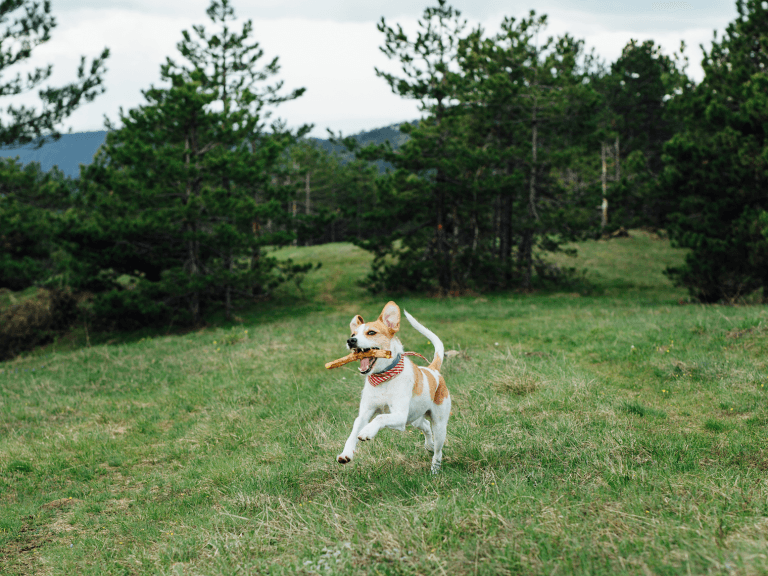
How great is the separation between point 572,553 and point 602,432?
307 cm

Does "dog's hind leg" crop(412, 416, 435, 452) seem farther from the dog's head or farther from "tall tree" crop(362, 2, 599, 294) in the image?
→ "tall tree" crop(362, 2, 599, 294)

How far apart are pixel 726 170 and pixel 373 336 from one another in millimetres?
17343

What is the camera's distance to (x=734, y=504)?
3699 millimetres

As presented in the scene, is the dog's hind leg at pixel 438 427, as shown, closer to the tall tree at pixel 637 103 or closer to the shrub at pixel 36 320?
the shrub at pixel 36 320

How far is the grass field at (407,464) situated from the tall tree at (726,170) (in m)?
6.18

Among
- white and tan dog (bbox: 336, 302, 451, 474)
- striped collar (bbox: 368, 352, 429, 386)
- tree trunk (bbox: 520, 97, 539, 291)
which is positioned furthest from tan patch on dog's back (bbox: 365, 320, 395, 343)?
tree trunk (bbox: 520, 97, 539, 291)

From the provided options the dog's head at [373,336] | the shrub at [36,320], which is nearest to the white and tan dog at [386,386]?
the dog's head at [373,336]

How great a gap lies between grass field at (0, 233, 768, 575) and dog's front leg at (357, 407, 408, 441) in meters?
0.59

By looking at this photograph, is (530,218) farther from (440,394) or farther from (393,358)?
(393,358)

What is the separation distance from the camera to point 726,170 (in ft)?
55.5

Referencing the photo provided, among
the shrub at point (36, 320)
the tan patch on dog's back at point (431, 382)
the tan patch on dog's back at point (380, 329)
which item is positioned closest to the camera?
the tan patch on dog's back at point (380, 329)

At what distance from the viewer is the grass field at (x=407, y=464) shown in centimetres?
332

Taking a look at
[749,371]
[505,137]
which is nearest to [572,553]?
[749,371]

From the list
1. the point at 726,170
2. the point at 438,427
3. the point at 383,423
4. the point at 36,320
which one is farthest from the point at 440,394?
the point at 36,320
